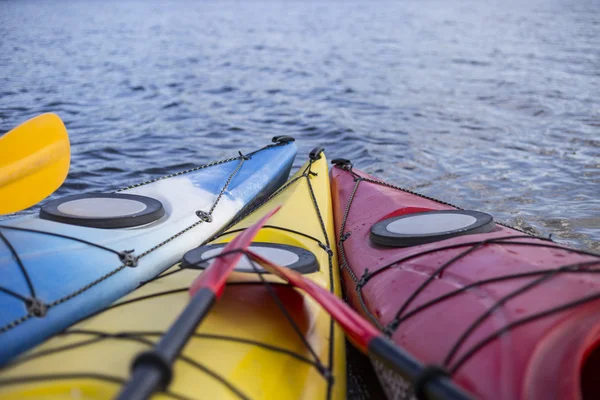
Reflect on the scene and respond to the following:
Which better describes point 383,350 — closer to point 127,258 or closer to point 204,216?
point 127,258

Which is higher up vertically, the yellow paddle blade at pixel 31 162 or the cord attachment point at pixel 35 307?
the yellow paddle blade at pixel 31 162

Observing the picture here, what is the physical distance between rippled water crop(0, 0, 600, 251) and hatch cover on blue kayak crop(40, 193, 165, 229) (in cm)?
202

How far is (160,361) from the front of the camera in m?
1.47

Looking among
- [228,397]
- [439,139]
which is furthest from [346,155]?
[228,397]

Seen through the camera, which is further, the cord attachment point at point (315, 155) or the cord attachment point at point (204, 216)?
the cord attachment point at point (315, 155)

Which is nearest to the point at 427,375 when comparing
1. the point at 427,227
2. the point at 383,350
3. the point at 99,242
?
the point at 383,350

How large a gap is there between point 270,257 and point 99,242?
3.22 ft

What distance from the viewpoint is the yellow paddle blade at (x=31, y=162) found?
8.89ft

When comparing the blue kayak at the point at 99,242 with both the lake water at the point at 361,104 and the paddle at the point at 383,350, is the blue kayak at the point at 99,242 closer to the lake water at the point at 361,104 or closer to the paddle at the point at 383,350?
the paddle at the point at 383,350

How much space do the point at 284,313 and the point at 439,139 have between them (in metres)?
4.65

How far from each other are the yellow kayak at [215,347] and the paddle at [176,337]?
0.19 m

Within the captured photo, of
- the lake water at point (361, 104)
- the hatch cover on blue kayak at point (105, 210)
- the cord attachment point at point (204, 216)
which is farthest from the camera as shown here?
the lake water at point (361, 104)

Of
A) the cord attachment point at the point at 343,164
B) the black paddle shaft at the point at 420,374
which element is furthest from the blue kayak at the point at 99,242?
the black paddle shaft at the point at 420,374

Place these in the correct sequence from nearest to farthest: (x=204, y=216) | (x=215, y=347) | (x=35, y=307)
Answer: (x=215, y=347) < (x=35, y=307) < (x=204, y=216)
